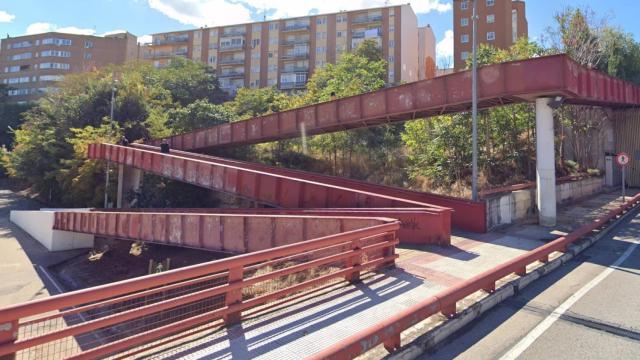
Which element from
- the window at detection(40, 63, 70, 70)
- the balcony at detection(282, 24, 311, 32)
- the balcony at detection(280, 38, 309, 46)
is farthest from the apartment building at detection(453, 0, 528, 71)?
the window at detection(40, 63, 70, 70)

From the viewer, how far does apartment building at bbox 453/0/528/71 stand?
169 feet

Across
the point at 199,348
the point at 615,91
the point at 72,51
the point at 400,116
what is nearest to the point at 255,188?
the point at 400,116

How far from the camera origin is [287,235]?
9.98 meters

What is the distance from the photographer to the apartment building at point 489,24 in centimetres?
5156

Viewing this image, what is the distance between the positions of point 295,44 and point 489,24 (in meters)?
32.0

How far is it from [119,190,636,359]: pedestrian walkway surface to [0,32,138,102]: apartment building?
93.4 m

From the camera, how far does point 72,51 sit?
83.9m

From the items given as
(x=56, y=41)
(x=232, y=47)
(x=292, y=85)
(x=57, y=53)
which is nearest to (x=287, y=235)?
(x=292, y=85)

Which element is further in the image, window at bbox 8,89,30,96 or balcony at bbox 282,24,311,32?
window at bbox 8,89,30,96

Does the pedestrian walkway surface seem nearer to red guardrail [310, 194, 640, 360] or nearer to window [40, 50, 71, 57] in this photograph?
red guardrail [310, 194, 640, 360]

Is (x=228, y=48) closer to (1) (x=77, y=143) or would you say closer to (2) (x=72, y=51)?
(2) (x=72, y=51)

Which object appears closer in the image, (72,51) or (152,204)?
(152,204)

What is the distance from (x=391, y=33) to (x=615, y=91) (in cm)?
4802

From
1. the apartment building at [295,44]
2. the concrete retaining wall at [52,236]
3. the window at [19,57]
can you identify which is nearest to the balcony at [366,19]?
the apartment building at [295,44]
